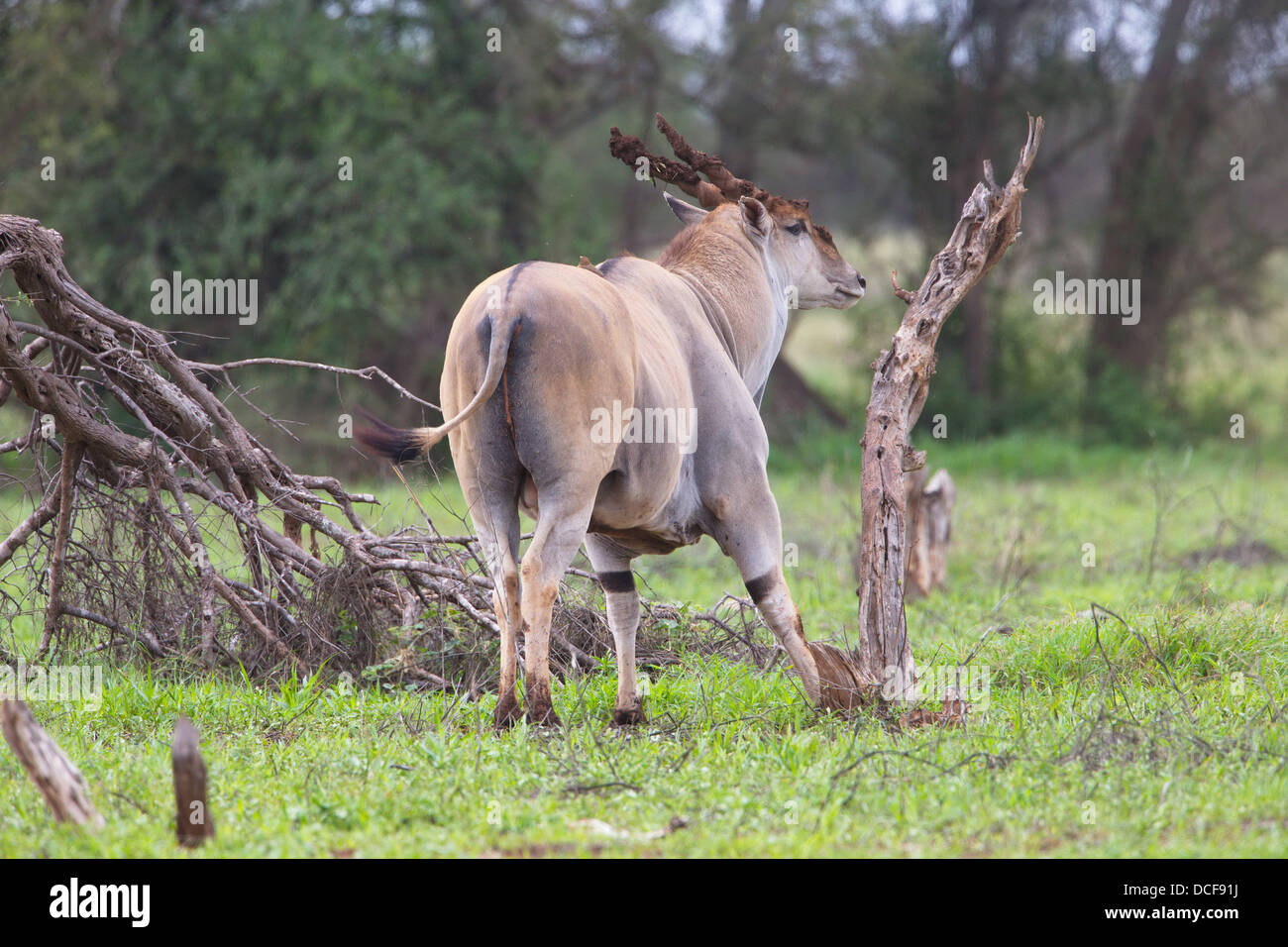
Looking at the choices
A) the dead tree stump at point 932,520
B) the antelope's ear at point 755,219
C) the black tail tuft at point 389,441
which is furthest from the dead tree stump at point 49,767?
the dead tree stump at point 932,520

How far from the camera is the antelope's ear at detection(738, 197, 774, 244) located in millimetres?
5629

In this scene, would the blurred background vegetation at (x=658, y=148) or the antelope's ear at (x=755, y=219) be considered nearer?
the antelope's ear at (x=755, y=219)

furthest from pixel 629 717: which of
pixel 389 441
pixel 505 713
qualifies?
pixel 389 441

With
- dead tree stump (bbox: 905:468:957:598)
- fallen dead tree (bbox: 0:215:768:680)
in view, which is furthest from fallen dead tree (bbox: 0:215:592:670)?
dead tree stump (bbox: 905:468:957:598)

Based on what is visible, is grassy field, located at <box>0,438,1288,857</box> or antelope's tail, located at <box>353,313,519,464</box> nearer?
grassy field, located at <box>0,438,1288,857</box>

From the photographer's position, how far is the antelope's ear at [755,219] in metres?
5.63

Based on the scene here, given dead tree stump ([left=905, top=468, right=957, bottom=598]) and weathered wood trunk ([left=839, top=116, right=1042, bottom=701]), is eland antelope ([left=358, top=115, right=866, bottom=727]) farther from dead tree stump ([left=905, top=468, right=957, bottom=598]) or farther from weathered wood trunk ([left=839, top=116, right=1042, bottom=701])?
dead tree stump ([left=905, top=468, right=957, bottom=598])

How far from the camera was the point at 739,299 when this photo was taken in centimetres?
555

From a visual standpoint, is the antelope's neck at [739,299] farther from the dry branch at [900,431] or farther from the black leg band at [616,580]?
the black leg band at [616,580]

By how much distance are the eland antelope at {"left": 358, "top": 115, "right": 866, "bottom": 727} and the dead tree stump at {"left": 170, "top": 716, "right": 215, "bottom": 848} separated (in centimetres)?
120

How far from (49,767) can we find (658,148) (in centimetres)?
1266

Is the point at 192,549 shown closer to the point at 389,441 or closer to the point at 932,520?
the point at 389,441

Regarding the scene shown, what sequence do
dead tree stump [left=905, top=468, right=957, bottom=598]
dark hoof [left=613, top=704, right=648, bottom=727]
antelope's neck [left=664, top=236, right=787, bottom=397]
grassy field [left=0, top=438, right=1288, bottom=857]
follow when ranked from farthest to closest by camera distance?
dead tree stump [left=905, top=468, right=957, bottom=598] → antelope's neck [left=664, top=236, right=787, bottom=397] → dark hoof [left=613, top=704, right=648, bottom=727] → grassy field [left=0, top=438, right=1288, bottom=857]
